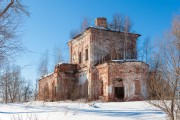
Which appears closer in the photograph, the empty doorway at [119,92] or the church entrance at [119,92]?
the church entrance at [119,92]

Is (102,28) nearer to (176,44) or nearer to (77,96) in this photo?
(77,96)

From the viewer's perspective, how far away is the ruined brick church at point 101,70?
23.6m

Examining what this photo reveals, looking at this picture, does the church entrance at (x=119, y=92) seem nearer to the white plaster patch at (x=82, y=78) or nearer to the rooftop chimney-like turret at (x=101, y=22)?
the white plaster patch at (x=82, y=78)

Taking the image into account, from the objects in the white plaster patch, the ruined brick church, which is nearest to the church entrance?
the ruined brick church

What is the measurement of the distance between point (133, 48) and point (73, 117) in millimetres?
20208

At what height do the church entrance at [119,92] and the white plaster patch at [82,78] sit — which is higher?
the white plaster patch at [82,78]

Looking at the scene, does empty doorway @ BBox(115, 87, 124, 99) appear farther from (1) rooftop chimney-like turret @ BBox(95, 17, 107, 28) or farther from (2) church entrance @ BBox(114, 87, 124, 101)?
(1) rooftop chimney-like turret @ BBox(95, 17, 107, 28)

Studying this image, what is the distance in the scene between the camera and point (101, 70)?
83.1ft

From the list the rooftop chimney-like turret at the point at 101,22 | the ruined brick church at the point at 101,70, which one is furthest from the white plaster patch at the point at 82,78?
the rooftop chimney-like turret at the point at 101,22

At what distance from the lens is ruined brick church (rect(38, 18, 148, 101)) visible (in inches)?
931

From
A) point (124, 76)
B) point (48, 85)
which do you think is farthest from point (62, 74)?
point (124, 76)

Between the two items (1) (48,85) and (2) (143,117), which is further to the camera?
(1) (48,85)

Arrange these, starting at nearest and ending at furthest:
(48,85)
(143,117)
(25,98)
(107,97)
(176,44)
A: (143,117) < (176,44) < (107,97) < (48,85) < (25,98)

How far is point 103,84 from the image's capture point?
2481 cm
